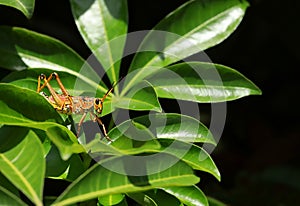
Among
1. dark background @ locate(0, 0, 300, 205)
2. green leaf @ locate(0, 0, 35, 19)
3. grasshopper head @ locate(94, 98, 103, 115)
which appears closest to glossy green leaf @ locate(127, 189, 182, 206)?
grasshopper head @ locate(94, 98, 103, 115)

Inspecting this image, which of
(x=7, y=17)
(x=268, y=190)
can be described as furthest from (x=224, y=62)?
(x=7, y=17)

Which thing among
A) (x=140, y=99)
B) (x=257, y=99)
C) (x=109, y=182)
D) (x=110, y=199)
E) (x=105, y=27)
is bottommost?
(x=257, y=99)

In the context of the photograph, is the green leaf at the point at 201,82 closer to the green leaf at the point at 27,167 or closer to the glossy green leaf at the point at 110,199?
the glossy green leaf at the point at 110,199

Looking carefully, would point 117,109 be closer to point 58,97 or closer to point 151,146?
point 58,97

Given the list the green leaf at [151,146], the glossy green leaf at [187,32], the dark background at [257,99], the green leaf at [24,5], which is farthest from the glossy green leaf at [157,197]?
the dark background at [257,99]

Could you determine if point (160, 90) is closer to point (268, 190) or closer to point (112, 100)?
point (112, 100)

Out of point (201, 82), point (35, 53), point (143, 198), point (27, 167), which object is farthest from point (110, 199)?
point (35, 53)
